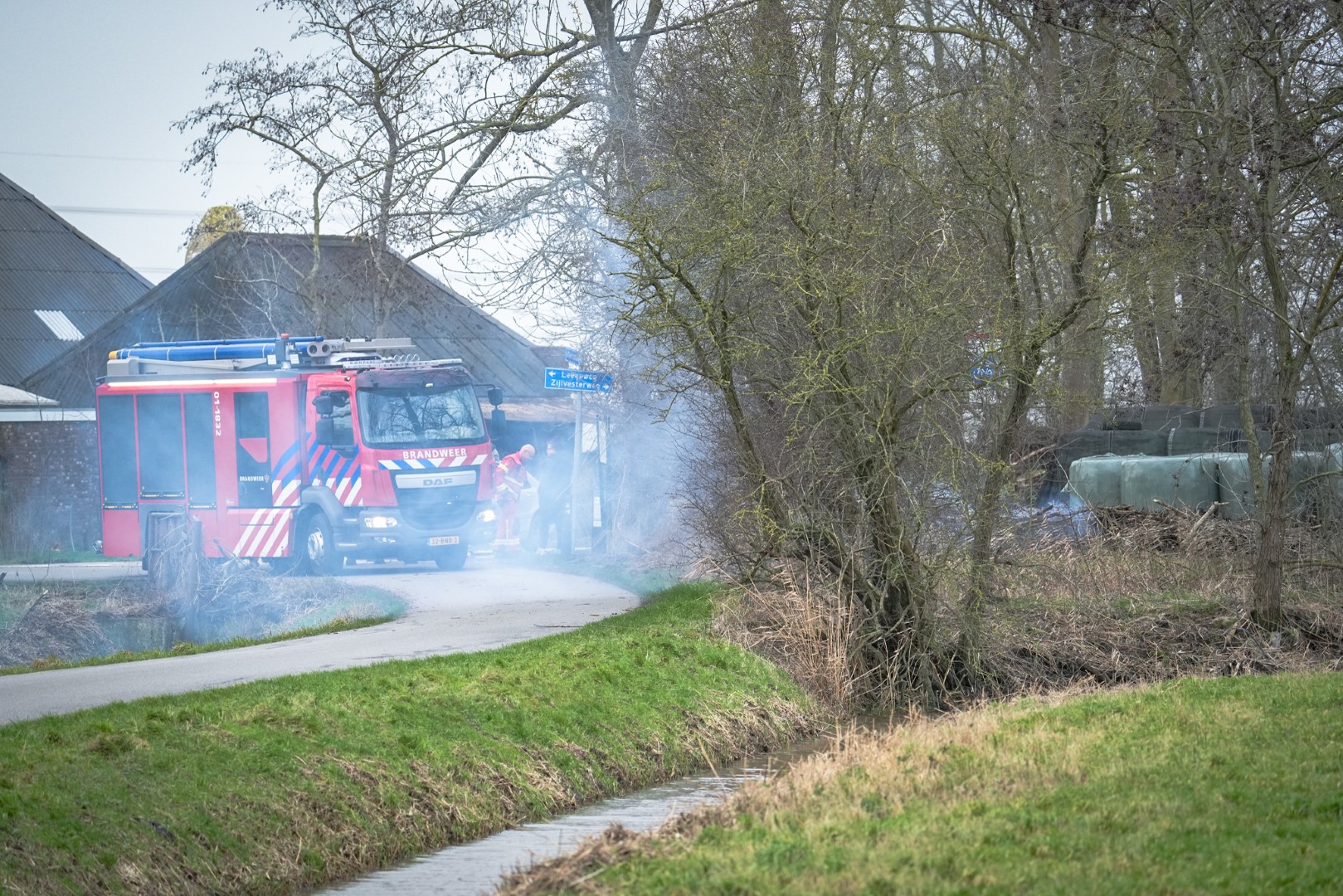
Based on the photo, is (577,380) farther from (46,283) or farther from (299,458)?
(46,283)

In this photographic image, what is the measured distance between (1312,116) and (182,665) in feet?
39.0

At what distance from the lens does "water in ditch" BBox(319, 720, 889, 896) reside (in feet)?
28.1

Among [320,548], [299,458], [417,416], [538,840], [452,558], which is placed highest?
[417,416]

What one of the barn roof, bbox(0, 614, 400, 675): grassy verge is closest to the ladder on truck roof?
the barn roof

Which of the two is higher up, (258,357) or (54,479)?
(258,357)

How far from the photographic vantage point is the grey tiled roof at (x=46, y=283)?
4169 cm

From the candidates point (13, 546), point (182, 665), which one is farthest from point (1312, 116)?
point (13, 546)

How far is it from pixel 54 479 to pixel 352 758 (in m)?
26.6

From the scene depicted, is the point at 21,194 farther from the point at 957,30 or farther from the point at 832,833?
the point at 832,833

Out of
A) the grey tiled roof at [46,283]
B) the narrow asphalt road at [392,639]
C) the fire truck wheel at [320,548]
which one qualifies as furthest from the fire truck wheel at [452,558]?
the grey tiled roof at [46,283]

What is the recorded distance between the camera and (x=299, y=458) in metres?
23.5

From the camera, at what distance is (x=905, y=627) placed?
14.7 m

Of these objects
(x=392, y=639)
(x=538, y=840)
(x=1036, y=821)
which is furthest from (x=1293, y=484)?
(x=1036, y=821)

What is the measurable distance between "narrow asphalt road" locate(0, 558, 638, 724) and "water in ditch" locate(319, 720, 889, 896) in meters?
3.18
